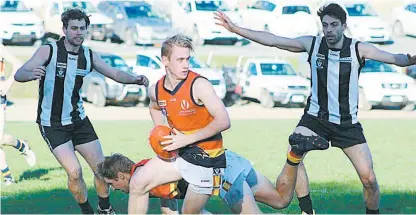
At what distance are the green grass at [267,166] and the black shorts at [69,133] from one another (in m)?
1.04

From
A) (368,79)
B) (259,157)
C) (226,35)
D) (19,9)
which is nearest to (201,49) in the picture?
(226,35)

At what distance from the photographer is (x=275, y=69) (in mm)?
31281

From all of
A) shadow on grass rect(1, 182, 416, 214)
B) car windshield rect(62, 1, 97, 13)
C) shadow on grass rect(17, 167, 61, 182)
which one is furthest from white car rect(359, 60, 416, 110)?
shadow on grass rect(1, 182, 416, 214)

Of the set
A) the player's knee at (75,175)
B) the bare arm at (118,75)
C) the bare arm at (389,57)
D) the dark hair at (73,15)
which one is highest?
the dark hair at (73,15)

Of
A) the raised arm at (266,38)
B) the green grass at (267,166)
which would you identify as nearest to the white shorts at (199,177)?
the raised arm at (266,38)

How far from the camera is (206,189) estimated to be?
8.46m

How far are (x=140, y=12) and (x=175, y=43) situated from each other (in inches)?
1215

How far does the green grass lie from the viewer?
11.7m

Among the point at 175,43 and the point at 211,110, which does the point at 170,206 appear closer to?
the point at 211,110

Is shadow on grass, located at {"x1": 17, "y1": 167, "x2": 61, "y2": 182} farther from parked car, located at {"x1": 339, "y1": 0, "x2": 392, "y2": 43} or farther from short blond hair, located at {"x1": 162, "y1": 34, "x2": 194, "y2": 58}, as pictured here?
parked car, located at {"x1": 339, "y1": 0, "x2": 392, "y2": 43}

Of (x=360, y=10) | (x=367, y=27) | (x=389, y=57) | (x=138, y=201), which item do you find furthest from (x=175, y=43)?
(x=360, y=10)

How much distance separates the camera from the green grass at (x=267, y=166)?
11734mm

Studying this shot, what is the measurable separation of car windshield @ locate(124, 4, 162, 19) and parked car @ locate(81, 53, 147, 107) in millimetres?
8594

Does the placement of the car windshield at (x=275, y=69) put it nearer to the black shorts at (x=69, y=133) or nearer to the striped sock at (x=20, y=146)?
the striped sock at (x=20, y=146)
